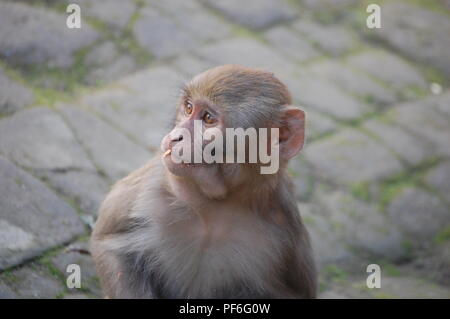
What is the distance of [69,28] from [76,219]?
10.0ft

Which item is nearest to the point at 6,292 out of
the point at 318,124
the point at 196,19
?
the point at 318,124

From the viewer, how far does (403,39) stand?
31.6 ft

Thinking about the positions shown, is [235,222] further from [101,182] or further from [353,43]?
[353,43]

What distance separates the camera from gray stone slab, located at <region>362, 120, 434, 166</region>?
757 centimetres

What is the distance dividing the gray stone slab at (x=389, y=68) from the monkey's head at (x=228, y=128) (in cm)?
484

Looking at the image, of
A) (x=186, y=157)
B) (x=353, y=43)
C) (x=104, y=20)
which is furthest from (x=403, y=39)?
(x=186, y=157)

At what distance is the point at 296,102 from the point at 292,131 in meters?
3.65

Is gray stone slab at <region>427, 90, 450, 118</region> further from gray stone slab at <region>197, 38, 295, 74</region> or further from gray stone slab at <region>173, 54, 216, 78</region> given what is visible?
gray stone slab at <region>173, 54, 216, 78</region>

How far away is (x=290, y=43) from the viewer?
29.5ft

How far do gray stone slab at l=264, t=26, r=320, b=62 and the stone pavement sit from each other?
0.09 feet

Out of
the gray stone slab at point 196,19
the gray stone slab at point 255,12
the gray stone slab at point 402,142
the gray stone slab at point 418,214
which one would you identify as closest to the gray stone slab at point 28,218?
the gray stone slab at point 418,214

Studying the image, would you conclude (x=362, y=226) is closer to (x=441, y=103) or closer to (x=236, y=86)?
(x=441, y=103)

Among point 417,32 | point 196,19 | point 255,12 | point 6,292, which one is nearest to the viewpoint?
point 6,292

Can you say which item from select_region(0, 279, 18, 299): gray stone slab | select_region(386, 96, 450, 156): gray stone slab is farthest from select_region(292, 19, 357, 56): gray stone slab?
select_region(0, 279, 18, 299): gray stone slab
